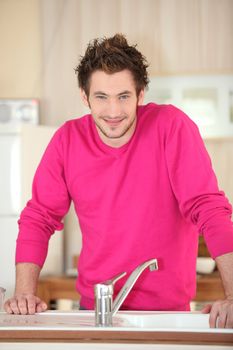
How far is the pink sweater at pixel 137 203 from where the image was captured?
2.06 metres

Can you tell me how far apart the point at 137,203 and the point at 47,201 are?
283mm

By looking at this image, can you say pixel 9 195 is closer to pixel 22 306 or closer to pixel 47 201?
pixel 47 201

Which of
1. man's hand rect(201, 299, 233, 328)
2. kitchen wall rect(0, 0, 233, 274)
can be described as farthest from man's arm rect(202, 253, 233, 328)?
kitchen wall rect(0, 0, 233, 274)

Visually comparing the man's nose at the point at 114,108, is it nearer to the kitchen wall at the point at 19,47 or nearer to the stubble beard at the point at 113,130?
the stubble beard at the point at 113,130

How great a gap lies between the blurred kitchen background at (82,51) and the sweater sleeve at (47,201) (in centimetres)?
258

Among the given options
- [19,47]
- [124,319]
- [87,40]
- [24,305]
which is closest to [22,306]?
[24,305]

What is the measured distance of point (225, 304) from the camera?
1.71m

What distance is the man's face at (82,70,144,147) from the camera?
2057 millimetres

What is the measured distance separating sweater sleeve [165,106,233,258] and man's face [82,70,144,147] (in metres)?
0.13

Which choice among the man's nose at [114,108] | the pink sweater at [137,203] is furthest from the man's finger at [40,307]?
the man's nose at [114,108]

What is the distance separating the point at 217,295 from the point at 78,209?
247 centimetres

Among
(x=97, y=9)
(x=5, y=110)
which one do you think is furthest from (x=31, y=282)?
(x=97, y=9)

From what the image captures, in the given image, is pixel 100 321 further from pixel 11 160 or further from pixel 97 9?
pixel 97 9

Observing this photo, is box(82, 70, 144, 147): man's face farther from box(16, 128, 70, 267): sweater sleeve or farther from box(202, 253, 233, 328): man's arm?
box(202, 253, 233, 328): man's arm
